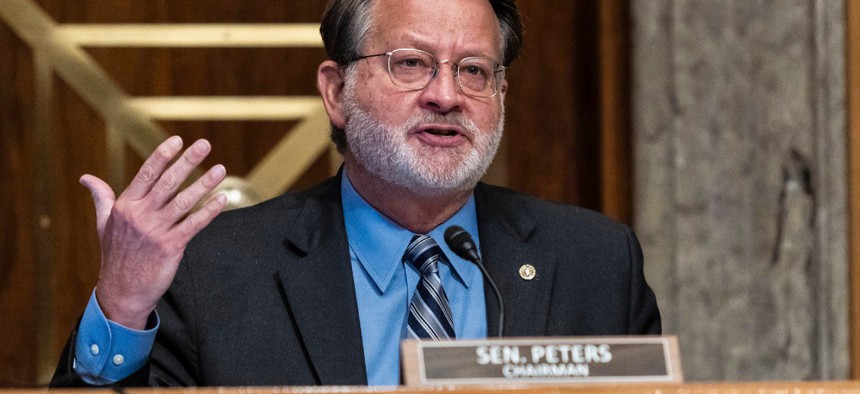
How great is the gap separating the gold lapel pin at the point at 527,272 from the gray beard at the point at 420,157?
0.60 feet

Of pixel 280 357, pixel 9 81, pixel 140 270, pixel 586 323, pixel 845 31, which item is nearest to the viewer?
pixel 140 270

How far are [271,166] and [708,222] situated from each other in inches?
48.0

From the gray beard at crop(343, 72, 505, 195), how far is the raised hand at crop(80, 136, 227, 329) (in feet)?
1.80

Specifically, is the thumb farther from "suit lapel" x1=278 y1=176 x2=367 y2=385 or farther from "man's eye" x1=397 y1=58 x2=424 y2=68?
"man's eye" x1=397 y1=58 x2=424 y2=68

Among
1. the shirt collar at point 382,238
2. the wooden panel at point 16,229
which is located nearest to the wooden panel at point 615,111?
the shirt collar at point 382,238

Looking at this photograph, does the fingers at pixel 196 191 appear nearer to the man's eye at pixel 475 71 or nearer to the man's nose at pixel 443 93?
the man's nose at pixel 443 93

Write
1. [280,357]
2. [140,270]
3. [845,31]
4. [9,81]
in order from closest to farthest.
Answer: [140,270] < [280,357] < [845,31] < [9,81]

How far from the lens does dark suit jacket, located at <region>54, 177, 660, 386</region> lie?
2154 millimetres

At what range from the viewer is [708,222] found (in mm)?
3203

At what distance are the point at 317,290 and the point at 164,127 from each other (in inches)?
58.2

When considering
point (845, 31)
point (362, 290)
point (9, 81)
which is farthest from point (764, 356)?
point (9, 81)

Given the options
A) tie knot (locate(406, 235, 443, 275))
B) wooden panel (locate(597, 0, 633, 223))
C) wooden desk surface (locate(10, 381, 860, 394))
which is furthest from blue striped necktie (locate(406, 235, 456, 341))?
wooden panel (locate(597, 0, 633, 223))

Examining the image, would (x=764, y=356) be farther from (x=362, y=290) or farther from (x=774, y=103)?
(x=362, y=290)

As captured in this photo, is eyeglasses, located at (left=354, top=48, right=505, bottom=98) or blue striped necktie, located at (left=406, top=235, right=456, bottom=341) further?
eyeglasses, located at (left=354, top=48, right=505, bottom=98)
